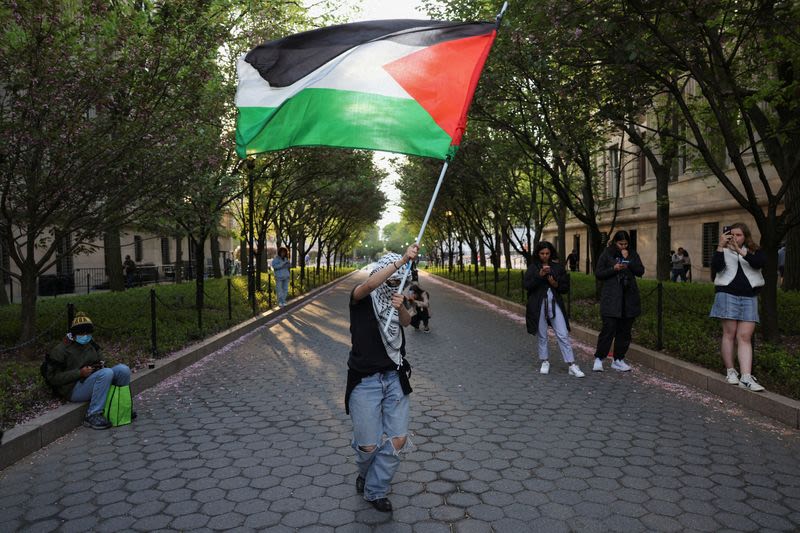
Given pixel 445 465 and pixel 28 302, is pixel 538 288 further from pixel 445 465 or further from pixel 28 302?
pixel 28 302

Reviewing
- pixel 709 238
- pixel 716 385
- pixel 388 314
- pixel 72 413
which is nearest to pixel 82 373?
pixel 72 413

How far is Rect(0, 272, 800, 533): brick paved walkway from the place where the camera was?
147 inches

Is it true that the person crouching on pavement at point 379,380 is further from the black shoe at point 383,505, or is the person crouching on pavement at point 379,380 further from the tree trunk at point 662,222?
the tree trunk at point 662,222

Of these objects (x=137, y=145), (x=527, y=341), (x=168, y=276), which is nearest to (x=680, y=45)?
(x=527, y=341)

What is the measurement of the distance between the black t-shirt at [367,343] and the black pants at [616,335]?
5162 mm

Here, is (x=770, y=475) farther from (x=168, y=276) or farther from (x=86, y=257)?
(x=168, y=276)

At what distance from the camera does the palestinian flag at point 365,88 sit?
482cm

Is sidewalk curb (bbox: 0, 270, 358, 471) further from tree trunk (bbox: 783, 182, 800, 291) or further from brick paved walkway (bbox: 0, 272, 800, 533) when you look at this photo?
tree trunk (bbox: 783, 182, 800, 291)

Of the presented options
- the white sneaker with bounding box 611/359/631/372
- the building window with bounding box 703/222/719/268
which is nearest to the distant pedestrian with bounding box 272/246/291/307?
the white sneaker with bounding box 611/359/631/372

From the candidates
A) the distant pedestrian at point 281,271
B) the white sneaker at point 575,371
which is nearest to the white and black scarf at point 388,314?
the white sneaker at point 575,371

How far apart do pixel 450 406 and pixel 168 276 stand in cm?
3761

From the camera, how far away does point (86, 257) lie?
112ft

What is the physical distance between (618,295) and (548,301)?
101 centimetres

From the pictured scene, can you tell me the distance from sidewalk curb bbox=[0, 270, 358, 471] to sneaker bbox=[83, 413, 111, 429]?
0.13 metres
